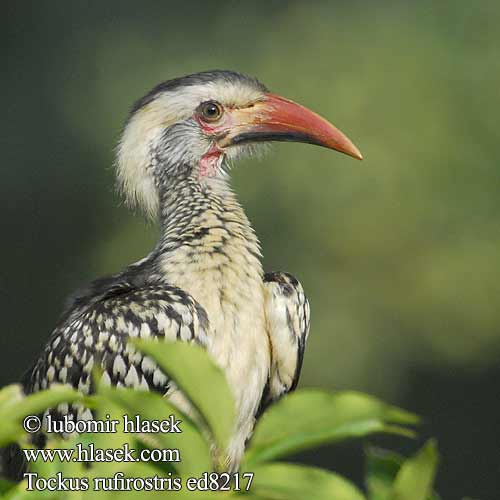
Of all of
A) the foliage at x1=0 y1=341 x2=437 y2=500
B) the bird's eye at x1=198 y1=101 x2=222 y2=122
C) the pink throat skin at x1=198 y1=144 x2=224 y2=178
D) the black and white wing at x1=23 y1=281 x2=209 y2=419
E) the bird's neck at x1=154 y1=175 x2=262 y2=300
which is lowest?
the foliage at x1=0 y1=341 x2=437 y2=500

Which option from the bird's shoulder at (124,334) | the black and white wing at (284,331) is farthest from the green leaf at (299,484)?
the black and white wing at (284,331)

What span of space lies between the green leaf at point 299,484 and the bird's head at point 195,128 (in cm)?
249

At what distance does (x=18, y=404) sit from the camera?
3.20ft

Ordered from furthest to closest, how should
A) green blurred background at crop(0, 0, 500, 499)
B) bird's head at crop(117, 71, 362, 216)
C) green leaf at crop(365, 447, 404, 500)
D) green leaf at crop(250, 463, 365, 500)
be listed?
green blurred background at crop(0, 0, 500, 499) → bird's head at crop(117, 71, 362, 216) → green leaf at crop(365, 447, 404, 500) → green leaf at crop(250, 463, 365, 500)

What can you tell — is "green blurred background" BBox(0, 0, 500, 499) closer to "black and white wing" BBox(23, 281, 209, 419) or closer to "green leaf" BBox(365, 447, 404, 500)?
"black and white wing" BBox(23, 281, 209, 419)

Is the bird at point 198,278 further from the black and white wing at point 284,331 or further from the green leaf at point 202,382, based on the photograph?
the green leaf at point 202,382

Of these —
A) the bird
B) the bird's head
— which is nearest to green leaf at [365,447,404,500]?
the bird

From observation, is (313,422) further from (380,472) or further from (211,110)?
(211,110)

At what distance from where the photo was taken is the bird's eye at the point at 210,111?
3.45 metres

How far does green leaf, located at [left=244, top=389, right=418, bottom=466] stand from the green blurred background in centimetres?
626

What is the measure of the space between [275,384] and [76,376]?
0.53 meters

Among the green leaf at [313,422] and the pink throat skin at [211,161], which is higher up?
the pink throat skin at [211,161]

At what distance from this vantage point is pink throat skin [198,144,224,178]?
3.41m

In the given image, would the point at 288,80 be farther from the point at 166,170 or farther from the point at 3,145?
the point at 166,170
